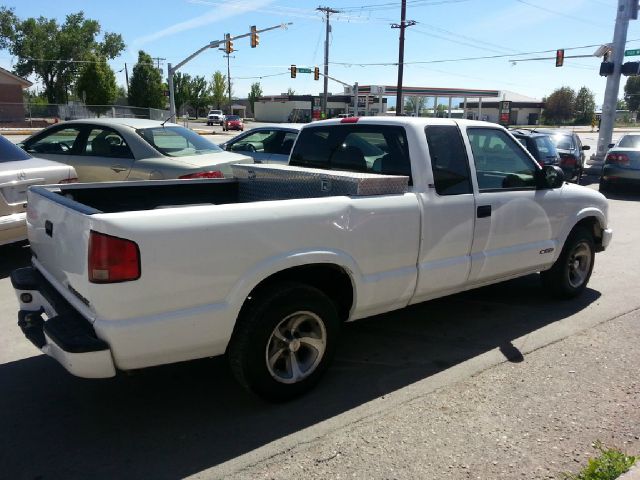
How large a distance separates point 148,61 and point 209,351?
6932 centimetres

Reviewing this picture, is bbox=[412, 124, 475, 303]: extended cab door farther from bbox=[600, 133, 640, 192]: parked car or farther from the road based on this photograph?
bbox=[600, 133, 640, 192]: parked car

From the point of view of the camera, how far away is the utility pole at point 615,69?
64.2 ft

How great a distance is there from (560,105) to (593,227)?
307 feet

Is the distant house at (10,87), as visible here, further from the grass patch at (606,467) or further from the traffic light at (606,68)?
the grass patch at (606,467)

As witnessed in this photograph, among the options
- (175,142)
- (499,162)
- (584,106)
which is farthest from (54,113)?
(584,106)

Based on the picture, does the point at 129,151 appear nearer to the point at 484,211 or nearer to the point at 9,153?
the point at 9,153

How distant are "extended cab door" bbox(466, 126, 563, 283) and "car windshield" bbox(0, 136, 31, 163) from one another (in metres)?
5.02

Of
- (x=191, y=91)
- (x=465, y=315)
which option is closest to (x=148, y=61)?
(x=191, y=91)

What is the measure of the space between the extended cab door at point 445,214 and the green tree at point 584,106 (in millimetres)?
99345

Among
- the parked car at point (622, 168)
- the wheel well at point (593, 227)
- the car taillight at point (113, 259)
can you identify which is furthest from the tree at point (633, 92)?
the car taillight at point (113, 259)

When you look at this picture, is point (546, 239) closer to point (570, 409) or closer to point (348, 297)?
point (570, 409)

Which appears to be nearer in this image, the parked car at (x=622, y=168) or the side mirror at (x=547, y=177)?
the side mirror at (x=547, y=177)

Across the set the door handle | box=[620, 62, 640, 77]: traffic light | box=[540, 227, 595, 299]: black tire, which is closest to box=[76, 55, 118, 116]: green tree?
box=[620, 62, 640, 77]: traffic light

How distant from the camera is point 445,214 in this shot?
160 inches
